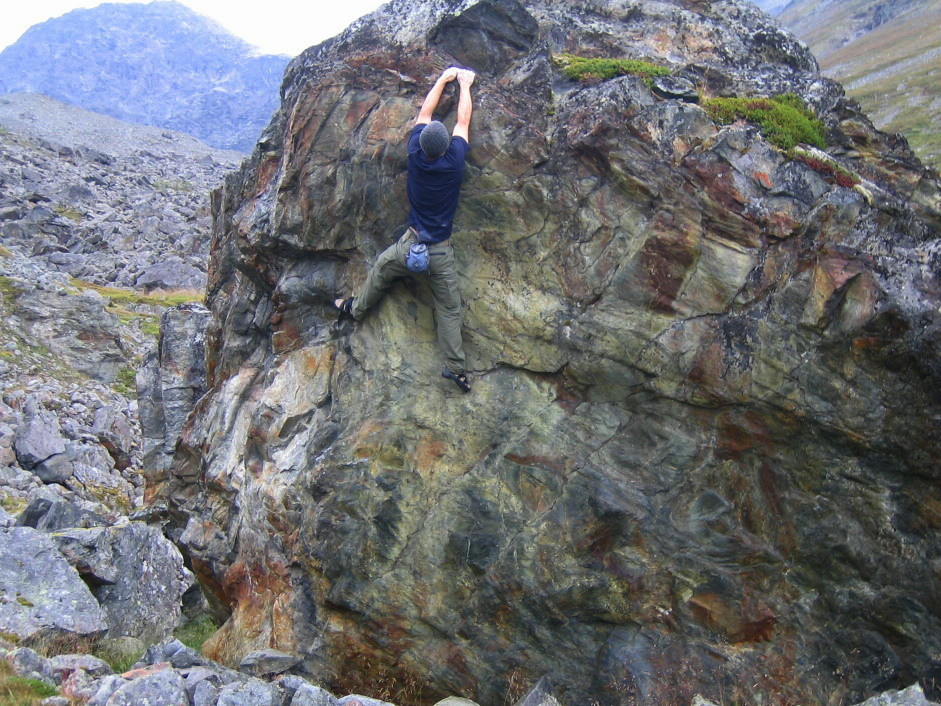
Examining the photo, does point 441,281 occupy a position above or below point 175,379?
above

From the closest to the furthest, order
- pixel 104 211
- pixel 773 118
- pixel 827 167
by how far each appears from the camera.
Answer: pixel 827 167, pixel 773 118, pixel 104 211

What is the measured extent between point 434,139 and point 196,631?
1142 cm

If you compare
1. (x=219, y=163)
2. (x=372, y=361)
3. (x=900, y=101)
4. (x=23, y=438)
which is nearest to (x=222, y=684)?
(x=372, y=361)

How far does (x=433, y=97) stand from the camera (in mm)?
11500

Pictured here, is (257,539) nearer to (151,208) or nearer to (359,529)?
(359,529)

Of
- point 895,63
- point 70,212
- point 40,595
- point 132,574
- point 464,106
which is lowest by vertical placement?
point 895,63

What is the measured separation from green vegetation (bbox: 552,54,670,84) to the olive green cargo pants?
11.9 ft

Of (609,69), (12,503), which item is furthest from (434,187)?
(12,503)

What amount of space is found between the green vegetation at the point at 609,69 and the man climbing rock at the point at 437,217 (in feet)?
5.76

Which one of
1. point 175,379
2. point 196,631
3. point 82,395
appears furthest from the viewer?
point 82,395

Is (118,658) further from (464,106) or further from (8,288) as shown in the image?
(8,288)

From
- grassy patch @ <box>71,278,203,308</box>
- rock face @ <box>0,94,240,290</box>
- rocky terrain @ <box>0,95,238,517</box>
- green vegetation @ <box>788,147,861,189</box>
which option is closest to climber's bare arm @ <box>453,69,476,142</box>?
green vegetation @ <box>788,147,861,189</box>

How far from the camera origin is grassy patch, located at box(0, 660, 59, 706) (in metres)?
9.84

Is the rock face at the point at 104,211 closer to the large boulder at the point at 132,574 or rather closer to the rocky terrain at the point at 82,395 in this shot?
the rocky terrain at the point at 82,395
